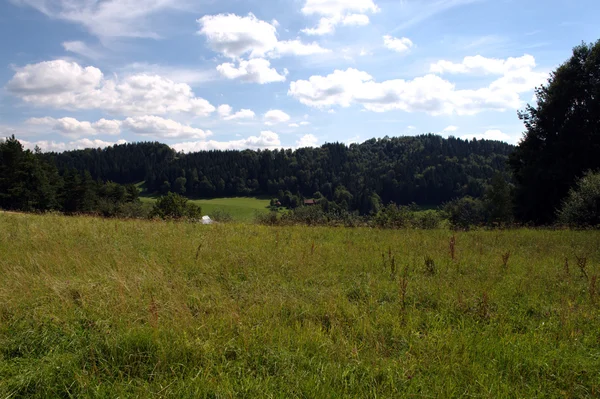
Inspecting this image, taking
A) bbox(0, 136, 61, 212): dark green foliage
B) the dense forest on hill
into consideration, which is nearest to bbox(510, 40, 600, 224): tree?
bbox(0, 136, 61, 212): dark green foliage

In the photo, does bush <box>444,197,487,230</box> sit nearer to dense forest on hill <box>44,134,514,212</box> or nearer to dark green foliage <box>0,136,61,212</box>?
dense forest on hill <box>44,134,514,212</box>

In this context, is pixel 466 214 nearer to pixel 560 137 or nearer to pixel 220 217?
pixel 560 137

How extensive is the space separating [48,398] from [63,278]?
10.00 ft

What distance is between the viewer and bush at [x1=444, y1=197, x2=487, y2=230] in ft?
48.3

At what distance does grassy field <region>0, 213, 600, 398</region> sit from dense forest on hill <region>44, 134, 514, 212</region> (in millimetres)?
94362

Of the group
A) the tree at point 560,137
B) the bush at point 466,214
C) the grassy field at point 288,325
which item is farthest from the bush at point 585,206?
the grassy field at point 288,325

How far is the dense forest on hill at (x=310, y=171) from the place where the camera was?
108 metres

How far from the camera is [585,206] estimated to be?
15.4m

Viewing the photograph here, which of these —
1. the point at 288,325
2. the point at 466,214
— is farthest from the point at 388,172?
the point at 288,325

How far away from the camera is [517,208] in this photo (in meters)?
25.6

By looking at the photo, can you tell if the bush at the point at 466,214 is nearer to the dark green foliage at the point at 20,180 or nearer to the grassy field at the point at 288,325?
the grassy field at the point at 288,325

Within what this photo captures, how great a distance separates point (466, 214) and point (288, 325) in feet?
154

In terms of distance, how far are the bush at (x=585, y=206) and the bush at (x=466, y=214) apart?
3.90 m

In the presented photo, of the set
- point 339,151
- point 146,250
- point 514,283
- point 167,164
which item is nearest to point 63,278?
point 146,250
